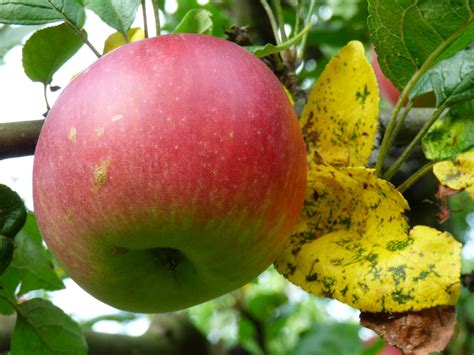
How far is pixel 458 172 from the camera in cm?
82

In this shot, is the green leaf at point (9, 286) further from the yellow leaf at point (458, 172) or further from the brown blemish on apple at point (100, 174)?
the yellow leaf at point (458, 172)

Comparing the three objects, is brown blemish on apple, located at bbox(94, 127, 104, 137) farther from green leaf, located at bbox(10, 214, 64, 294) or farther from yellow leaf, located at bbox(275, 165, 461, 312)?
green leaf, located at bbox(10, 214, 64, 294)

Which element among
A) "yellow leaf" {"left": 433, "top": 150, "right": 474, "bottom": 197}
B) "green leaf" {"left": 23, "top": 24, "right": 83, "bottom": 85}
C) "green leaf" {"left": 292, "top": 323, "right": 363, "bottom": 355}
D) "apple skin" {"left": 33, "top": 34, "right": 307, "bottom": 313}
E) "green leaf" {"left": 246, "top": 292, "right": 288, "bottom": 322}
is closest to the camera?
"apple skin" {"left": 33, "top": 34, "right": 307, "bottom": 313}

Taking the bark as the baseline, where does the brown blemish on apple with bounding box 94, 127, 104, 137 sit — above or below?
above

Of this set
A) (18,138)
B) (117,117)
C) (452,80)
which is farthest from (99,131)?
(452,80)

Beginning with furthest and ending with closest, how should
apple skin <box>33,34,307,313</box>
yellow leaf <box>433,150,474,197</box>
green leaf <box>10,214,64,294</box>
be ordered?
1. green leaf <box>10,214,64,294</box>
2. yellow leaf <box>433,150,474,197</box>
3. apple skin <box>33,34,307,313</box>

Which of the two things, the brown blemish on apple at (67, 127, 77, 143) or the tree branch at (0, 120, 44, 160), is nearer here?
the brown blemish on apple at (67, 127, 77, 143)

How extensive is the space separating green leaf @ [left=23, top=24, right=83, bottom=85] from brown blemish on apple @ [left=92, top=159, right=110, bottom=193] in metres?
0.31

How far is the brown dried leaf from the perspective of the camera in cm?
74

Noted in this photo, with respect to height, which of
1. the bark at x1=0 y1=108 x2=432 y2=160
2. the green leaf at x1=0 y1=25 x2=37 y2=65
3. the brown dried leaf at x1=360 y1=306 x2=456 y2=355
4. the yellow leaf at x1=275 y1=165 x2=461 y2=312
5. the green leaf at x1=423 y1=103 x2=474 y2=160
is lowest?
the brown dried leaf at x1=360 y1=306 x2=456 y2=355

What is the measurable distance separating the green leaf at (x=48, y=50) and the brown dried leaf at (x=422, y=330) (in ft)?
1.71

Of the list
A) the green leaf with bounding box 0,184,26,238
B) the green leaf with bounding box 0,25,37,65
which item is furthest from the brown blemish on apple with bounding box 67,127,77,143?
the green leaf with bounding box 0,25,37,65

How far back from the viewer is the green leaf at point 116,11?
85 cm

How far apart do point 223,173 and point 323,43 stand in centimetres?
110
